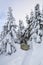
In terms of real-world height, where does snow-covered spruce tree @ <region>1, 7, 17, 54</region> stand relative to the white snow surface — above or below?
above

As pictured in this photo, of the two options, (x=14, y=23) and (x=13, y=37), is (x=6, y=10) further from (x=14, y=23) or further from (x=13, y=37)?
(x=13, y=37)

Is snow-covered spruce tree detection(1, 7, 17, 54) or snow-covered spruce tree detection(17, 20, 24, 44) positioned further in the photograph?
snow-covered spruce tree detection(17, 20, 24, 44)

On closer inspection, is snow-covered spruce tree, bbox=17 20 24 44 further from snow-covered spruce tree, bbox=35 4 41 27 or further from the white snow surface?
snow-covered spruce tree, bbox=35 4 41 27

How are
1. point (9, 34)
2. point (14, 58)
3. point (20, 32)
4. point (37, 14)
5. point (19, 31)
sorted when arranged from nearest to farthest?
point (14, 58) → point (9, 34) → point (19, 31) → point (20, 32) → point (37, 14)

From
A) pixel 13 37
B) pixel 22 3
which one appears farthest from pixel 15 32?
pixel 22 3

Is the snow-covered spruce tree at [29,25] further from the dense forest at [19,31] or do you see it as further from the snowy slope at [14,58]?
the snowy slope at [14,58]

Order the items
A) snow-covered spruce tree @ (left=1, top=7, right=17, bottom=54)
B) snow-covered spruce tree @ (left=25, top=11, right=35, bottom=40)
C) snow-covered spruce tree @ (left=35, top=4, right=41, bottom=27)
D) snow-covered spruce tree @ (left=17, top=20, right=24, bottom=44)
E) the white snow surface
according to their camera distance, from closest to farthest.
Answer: the white snow surface → snow-covered spruce tree @ (left=1, top=7, right=17, bottom=54) → snow-covered spruce tree @ (left=17, top=20, right=24, bottom=44) → snow-covered spruce tree @ (left=35, top=4, right=41, bottom=27) → snow-covered spruce tree @ (left=25, top=11, right=35, bottom=40)

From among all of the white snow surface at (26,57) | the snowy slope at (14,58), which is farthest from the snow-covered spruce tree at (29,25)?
the snowy slope at (14,58)

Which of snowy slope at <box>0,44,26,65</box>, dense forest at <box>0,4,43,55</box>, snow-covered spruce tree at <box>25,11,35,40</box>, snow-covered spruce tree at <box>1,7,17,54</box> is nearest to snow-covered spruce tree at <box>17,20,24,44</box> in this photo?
dense forest at <box>0,4,43,55</box>

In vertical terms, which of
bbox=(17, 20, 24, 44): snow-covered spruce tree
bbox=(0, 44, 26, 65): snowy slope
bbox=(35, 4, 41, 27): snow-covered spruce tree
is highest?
bbox=(35, 4, 41, 27): snow-covered spruce tree

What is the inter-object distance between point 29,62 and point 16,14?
329 cm

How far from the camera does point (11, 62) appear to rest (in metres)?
11.4

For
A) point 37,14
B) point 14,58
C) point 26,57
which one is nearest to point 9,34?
point 14,58

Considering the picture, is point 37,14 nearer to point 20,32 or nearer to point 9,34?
point 20,32
